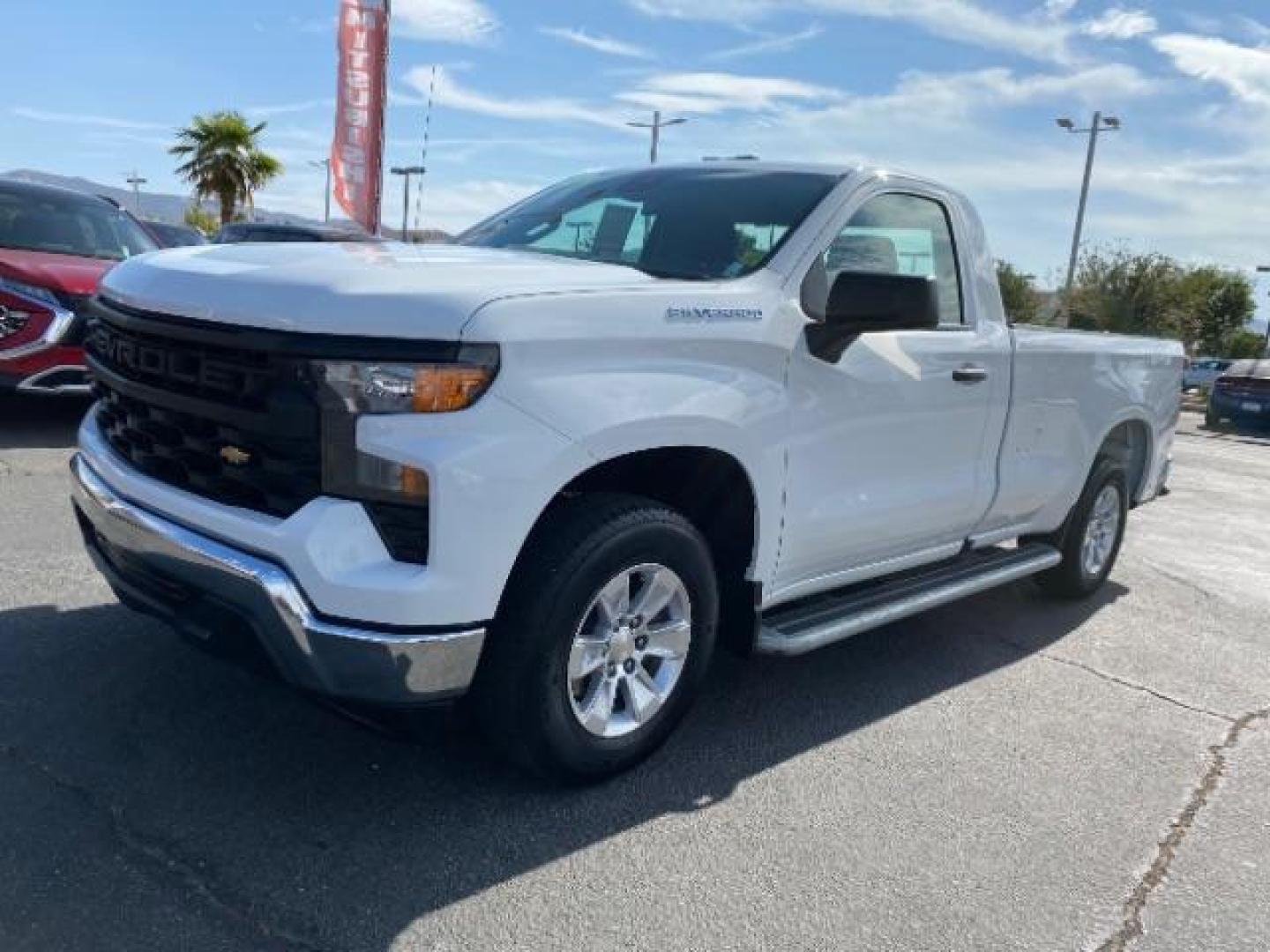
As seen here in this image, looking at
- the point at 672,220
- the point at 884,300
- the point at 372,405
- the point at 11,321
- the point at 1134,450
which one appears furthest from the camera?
the point at 11,321

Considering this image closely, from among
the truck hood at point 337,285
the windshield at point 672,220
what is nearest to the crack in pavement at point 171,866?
the truck hood at point 337,285

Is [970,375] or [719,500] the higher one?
[970,375]

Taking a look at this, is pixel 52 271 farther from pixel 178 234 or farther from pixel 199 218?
pixel 199 218

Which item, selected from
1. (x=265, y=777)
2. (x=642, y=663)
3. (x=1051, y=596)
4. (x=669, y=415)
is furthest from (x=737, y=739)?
(x=1051, y=596)

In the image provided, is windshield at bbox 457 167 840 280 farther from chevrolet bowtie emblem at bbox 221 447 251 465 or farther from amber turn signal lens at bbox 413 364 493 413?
chevrolet bowtie emblem at bbox 221 447 251 465

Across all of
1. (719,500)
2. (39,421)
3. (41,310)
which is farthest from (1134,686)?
(39,421)

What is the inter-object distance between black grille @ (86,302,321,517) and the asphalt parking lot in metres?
0.75

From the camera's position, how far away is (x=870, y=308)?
134 inches

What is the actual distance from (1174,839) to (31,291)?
22.8ft

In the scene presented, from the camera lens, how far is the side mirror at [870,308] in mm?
3354

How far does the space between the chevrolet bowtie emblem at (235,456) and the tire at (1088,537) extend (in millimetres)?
4110

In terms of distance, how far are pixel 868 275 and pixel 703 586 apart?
106 cm

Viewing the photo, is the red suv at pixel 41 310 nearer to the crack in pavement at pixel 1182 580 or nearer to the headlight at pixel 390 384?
the headlight at pixel 390 384

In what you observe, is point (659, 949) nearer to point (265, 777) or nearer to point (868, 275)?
point (265, 777)
